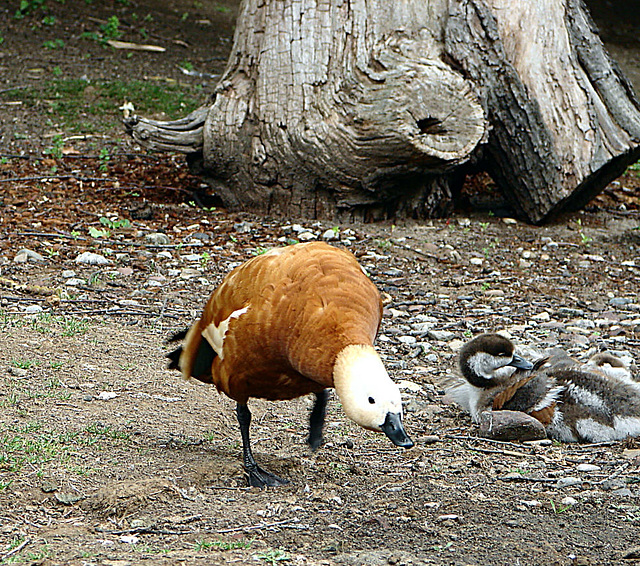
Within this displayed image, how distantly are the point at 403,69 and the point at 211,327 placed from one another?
13.5 ft

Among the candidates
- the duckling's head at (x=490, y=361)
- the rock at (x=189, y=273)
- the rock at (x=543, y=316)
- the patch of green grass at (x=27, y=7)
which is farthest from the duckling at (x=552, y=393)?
the patch of green grass at (x=27, y=7)

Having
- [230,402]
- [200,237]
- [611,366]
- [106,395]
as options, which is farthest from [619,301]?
[106,395]

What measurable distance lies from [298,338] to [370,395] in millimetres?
444

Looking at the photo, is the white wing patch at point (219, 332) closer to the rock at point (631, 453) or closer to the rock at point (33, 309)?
the rock at point (631, 453)

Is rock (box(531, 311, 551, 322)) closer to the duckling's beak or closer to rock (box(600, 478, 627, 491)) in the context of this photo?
the duckling's beak

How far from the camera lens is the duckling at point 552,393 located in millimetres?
4512

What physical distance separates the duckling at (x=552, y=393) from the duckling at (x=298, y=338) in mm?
1028

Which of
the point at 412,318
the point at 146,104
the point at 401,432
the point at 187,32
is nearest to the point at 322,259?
the point at 401,432

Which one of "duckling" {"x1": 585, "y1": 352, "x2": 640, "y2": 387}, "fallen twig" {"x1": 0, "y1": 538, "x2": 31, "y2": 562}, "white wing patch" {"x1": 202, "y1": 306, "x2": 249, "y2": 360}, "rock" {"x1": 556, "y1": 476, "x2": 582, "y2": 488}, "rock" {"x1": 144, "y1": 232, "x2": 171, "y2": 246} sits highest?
"white wing patch" {"x1": 202, "y1": 306, "x2": 249, "y2": 360}

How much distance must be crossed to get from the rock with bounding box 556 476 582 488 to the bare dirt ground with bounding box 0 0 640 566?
15 millimetres

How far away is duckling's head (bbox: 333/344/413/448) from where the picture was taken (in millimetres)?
3154

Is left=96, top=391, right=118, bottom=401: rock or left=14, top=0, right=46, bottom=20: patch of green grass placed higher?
left=14, top=0, right=46, bottom=20: patch of green grass

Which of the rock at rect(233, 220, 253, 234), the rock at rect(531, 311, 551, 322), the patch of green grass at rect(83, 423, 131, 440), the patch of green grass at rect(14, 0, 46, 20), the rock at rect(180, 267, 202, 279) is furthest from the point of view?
the patch of green grass at rect(14, 0, 46, 20)

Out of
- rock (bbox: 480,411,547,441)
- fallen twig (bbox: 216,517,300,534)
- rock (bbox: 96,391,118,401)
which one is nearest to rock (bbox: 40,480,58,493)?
fallen twig (bbox: 216,517,300,534)
